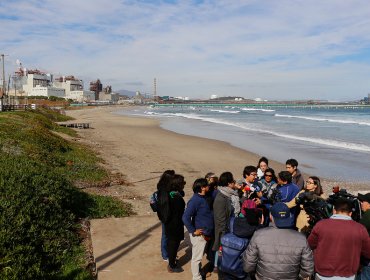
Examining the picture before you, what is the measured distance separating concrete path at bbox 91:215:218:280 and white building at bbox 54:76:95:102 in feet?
556

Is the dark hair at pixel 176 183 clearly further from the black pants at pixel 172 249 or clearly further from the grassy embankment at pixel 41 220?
the grassy embankment at pixel 41 220

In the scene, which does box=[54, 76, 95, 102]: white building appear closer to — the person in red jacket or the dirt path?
the dirt path

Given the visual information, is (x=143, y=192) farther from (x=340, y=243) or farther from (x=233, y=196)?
(x=340, y=243)

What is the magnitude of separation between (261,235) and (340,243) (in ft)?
2.69

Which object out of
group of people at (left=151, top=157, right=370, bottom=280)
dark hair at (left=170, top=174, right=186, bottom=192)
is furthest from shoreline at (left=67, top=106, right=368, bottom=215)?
dark hair at (left=170, top=174, right=186, bottom=192)

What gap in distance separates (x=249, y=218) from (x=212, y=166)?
46.1 feet

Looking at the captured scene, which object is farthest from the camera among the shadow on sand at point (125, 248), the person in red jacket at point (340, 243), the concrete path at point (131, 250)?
the shadow on sand at point (125, 248)

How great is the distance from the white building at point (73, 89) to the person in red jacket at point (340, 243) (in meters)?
174

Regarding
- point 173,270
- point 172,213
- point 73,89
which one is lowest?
point 173,270

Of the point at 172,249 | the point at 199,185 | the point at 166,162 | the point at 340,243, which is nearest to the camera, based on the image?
the point at 340,243

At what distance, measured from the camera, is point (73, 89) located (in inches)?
7318

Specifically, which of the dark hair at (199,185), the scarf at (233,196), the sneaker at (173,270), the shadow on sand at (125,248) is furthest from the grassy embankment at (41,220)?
the scarf at (233,196)

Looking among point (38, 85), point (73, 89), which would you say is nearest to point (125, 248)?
point (38, 85)

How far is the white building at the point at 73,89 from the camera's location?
176m
